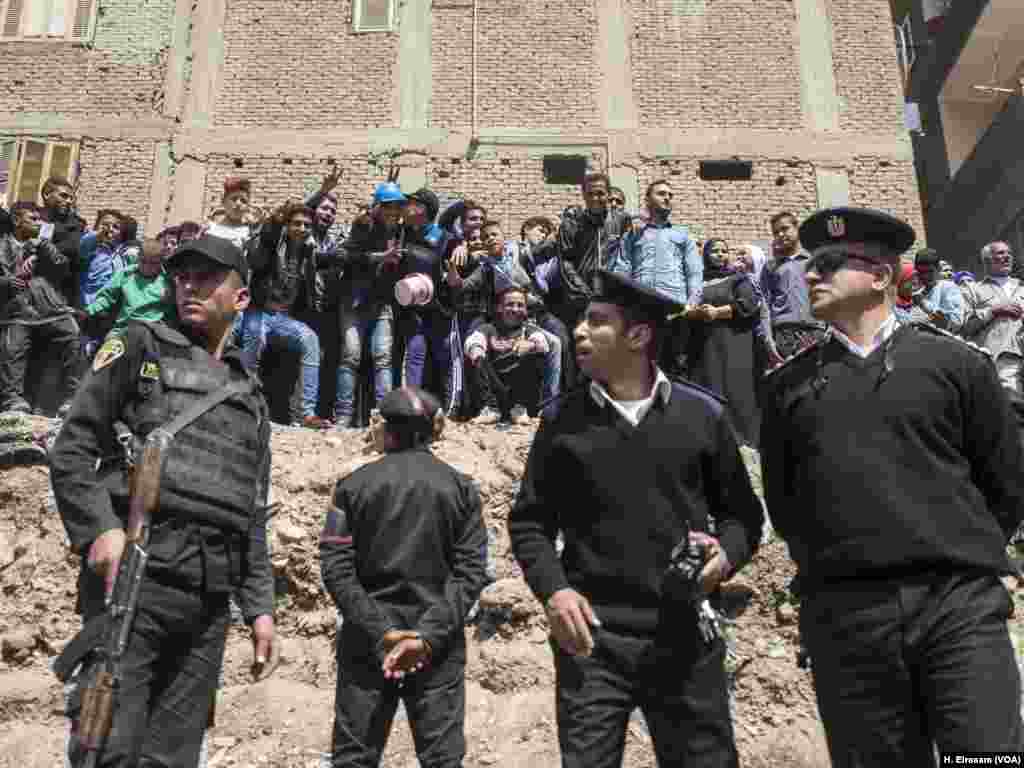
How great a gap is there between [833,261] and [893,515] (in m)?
0.89

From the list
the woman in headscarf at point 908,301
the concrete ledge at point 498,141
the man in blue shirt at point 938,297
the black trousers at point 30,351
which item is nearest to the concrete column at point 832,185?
the concrete ledge at point 498,141

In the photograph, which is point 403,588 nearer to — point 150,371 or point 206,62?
point 150,371

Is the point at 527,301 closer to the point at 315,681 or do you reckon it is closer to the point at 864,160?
the point at 315,681

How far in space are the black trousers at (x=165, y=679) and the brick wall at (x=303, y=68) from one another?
1285 cm

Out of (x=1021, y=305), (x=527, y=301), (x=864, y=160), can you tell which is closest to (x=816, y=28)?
(x=864, y=160)

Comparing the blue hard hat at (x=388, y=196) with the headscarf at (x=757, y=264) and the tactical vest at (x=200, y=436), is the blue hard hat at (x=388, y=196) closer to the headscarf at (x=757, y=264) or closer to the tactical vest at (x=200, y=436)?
the headscarf at (x=757, y=264)

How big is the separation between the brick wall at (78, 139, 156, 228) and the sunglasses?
43.0 feet

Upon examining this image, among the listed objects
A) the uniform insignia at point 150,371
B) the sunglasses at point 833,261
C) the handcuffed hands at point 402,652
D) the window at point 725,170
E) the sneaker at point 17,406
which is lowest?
the handcuffed hands at point 402,652

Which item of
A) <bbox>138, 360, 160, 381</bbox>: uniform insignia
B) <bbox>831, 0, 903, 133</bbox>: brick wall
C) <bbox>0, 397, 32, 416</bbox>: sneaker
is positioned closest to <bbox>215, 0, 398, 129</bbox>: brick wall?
<bbox>831, 0, 903, 133</bbox>: brick wall

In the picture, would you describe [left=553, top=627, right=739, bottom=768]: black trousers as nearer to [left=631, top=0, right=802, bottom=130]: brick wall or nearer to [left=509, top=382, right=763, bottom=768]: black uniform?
[left=509, top=382, right=763, bottom=768]: black uniform

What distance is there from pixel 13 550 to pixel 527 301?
4.24m

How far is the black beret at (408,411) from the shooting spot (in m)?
3.89

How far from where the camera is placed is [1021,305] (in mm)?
8062

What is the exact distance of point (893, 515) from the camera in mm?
2656
